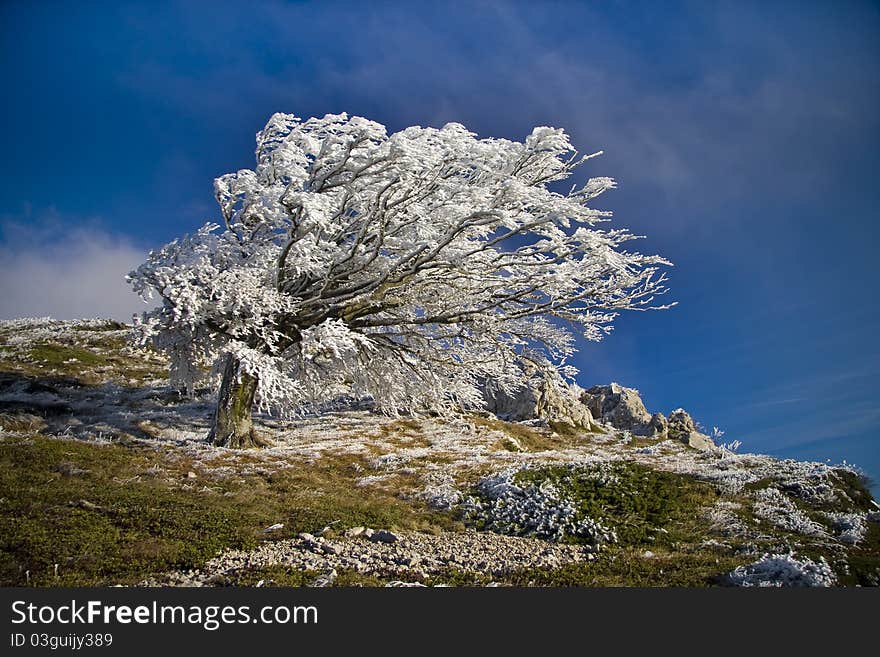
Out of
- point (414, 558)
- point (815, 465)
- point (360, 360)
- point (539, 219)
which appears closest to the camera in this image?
point (414, 558)

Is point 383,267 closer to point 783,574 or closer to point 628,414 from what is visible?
point 783,574

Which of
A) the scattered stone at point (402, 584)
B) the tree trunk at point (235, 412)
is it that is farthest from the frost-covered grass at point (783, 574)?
the tree trunk at point (235, 412)

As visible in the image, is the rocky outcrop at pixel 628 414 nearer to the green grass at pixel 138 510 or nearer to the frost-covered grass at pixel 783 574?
the green grass at pixel 138 510

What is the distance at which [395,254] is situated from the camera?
21953 millimetres

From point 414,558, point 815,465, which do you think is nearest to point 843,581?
point 414,558

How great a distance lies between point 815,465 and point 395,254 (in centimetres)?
1605

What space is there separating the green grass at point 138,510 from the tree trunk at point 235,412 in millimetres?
3129

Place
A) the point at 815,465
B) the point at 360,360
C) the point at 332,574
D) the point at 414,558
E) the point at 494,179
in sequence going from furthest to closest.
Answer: the point at 360,360, the point at 494,179, the point at 815,465, the point at 414,558, the point at 332,574

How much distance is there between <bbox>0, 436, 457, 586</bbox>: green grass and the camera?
346 inches

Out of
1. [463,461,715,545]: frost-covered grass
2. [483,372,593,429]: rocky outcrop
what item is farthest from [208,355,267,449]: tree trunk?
[483,372,593,429]: rocky outcrop

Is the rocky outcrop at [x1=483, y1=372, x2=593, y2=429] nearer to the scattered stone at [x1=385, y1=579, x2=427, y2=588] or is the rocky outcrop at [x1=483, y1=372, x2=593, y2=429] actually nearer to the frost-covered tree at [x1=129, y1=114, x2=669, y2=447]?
the frost-covered tree at [x1=129, y1=114, x2=669, y2=447]

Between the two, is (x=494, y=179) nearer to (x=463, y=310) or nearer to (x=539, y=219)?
(x=539, y=219)

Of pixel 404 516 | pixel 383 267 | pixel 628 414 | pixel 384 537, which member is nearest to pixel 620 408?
pixel 628 414

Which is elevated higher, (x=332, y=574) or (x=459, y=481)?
(x=459, y=481)
